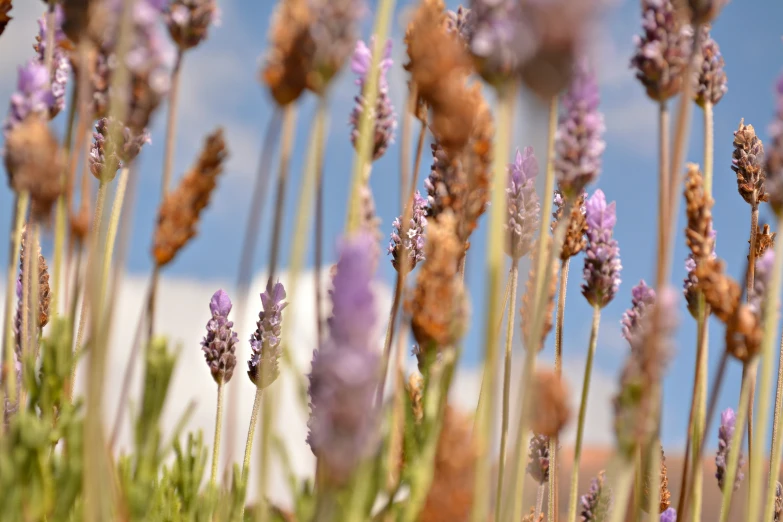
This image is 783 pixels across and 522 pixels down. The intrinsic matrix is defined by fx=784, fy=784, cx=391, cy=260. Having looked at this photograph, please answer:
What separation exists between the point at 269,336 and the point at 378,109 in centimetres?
46

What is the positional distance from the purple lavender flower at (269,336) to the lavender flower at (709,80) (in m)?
0.85

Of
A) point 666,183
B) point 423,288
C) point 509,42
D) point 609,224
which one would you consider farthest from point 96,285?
point 609,224

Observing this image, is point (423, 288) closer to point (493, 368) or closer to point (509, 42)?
point (493, 368)

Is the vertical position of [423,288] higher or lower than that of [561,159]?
lower

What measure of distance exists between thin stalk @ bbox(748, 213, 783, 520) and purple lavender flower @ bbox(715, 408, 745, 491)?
490mm

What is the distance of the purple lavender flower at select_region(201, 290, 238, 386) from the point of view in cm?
175

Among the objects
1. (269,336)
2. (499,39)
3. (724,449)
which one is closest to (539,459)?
(724,449)

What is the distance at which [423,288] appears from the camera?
0.89 metres

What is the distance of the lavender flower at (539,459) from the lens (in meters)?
2.04

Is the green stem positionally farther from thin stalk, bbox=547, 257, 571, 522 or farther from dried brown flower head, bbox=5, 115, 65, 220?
dried brown flower head, bbox=5, 115, 65, 220

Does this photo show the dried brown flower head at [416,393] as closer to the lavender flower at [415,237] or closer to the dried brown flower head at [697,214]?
the lavender flower at [415,237]

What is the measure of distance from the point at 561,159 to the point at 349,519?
47 cm

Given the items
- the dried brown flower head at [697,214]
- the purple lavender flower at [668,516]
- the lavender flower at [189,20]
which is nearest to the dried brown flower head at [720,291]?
the dried brown flower head at [697,214]

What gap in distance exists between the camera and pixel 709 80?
1.42m
